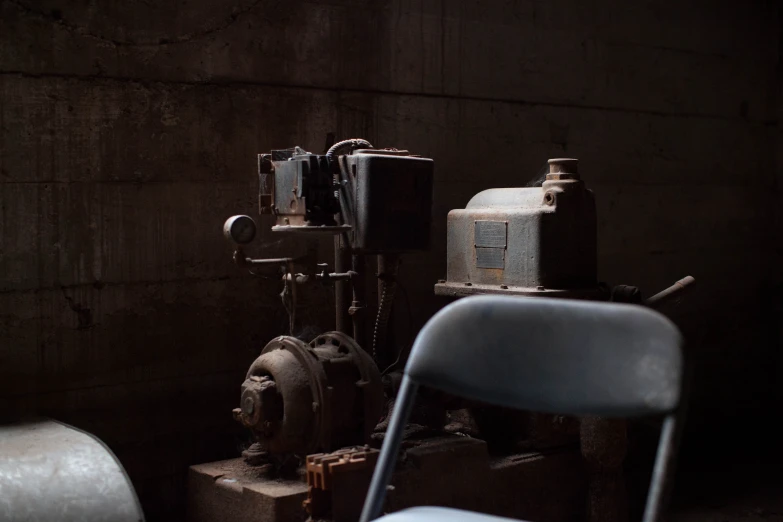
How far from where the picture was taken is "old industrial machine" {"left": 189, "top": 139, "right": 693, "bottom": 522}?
3.02 meters

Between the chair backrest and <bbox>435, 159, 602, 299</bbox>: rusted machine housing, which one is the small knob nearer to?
<bbox>435, 159, 602, 299</bbox>: rusted machine housing

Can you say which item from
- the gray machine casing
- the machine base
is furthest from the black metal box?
the gray machine casing

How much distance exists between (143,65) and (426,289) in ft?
5.17

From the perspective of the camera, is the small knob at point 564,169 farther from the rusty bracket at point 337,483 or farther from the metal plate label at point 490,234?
the rusty bracket at point 337,483

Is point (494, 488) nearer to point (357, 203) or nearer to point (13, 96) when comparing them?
point (357, 203)

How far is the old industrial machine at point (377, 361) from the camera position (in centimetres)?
302

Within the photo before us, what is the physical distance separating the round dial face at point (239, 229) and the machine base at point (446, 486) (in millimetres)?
821

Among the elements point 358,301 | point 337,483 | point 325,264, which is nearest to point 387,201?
point 325,264

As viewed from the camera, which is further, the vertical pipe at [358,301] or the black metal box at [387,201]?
the vertical pipe at [358,301]

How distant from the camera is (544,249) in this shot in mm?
3375

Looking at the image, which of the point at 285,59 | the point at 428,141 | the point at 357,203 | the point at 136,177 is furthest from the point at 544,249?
the point at 136,177

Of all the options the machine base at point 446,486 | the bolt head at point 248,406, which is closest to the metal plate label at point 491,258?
the machine base at point 446,486

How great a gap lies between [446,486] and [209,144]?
156cm

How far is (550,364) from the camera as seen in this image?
1610 mm
